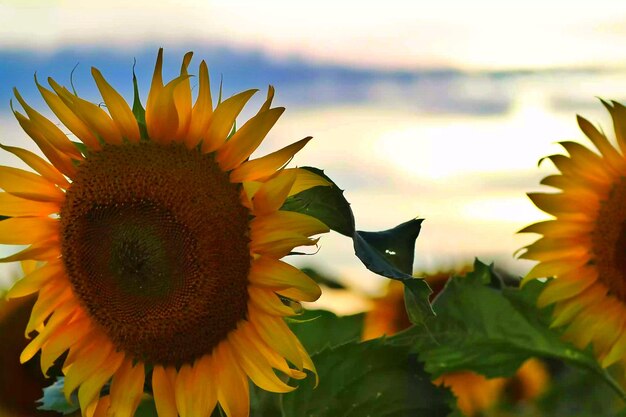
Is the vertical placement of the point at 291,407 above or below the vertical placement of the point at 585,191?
below

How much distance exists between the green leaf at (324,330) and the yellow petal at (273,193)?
516 mm

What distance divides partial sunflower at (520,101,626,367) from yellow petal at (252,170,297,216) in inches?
24.7

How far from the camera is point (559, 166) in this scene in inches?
64.4

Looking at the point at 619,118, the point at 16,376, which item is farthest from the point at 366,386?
the point at 16,376

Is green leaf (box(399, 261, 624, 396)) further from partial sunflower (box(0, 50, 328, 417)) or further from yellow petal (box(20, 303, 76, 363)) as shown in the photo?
yellow petal (box(20, 303, 76, 363))

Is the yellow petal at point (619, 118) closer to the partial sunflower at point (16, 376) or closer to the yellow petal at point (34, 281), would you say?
the yellow petal at point (34, 281)

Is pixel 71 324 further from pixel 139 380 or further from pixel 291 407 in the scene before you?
pixel 291 407

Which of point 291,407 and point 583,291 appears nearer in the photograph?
point 291,407

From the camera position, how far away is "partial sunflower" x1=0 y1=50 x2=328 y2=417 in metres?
1.18

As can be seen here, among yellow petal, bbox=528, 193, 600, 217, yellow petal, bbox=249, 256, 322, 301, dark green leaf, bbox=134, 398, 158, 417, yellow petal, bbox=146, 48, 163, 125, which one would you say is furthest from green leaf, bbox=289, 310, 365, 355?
yellow petal, bbox=146, 48, 163, 125

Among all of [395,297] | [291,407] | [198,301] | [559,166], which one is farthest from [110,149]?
[395,297]

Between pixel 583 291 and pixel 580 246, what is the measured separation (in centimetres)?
8

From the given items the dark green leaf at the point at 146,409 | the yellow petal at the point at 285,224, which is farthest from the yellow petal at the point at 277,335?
the dark green leaf at the point at 146,409

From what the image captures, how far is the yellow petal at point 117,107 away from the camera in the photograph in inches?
47.3
